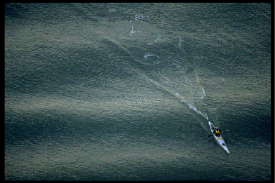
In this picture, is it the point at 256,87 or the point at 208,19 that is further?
the point at 208,19

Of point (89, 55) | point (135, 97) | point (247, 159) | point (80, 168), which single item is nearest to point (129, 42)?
point (89, 55)

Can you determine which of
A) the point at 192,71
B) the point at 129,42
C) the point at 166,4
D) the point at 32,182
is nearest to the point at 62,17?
the point at 129,42

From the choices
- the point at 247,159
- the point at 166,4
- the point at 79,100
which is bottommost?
the point at 247,159

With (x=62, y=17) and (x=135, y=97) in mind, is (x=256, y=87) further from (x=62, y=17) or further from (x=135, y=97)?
(x=62, y=17)

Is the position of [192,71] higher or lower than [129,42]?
lower

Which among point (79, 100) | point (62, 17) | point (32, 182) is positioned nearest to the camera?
point (32, 182)

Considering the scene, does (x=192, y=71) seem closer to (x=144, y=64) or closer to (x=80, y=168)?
(x=144, y=64)

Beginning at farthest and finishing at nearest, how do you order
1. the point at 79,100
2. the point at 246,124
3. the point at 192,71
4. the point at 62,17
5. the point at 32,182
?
the point at 62,17 → the point at 192,71 → the point at 79,100 → the point at 246,124 → the point at 32,182
